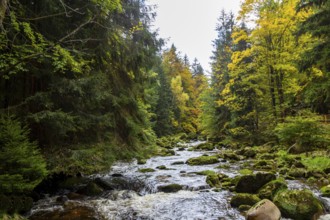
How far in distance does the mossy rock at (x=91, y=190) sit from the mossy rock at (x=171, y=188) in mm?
2198

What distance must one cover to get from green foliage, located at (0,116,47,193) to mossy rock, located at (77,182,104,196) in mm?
Result: 3345

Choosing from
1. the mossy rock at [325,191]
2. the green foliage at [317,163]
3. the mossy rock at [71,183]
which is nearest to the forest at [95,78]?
the mossy rock at [71,183]

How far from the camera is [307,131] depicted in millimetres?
13852

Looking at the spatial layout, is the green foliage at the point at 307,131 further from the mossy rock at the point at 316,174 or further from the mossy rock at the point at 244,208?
the mossy rock at the point at 244,208

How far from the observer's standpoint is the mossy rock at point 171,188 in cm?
960

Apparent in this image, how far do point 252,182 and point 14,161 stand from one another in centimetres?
711

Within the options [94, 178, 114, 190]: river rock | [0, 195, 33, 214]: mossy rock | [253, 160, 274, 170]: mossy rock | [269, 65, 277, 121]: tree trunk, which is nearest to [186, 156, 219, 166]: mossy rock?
[253, 160, 274, 170]: mossy rock

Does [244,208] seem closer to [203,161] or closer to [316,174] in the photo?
[316,174]

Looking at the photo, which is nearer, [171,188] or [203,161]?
[171,188]

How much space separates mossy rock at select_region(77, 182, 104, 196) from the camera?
917 cm

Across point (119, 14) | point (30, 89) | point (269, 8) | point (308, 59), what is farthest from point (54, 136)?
point (269, 8)

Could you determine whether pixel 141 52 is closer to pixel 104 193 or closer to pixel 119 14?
pixel 119 14

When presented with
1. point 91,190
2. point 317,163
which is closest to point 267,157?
point 317,163

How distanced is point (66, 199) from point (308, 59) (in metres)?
12.2
